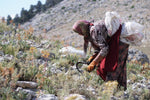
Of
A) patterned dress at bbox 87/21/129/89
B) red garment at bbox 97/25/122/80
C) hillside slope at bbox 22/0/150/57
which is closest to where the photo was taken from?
patterned dress at bbox 87/21/129/89

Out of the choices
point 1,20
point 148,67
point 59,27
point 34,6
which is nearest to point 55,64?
point 148,67

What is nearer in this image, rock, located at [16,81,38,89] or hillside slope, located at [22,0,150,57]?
rock, located at [16,81,38,89]

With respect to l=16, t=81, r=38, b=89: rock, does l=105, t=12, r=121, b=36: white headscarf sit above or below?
above

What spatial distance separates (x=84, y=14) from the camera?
25562mm

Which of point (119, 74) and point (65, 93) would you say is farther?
point (119, 74)

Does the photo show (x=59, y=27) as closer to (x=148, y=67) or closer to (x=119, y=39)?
(x=148, y=67)

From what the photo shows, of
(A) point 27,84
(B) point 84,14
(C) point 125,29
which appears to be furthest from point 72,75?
(B) point 84,14

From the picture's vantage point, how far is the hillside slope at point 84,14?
19.5m

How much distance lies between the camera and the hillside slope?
770 inches

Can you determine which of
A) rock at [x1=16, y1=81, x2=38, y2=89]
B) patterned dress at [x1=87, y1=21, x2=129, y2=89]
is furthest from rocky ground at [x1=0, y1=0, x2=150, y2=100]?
patterned dress at [x1=87, y1=21, x2=129, y2=89]

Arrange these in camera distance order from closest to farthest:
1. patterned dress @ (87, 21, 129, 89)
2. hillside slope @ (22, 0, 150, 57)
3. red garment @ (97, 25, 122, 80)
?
patterned dress @ (87, 21, 129, 89), red garment @ (97, 25, 122, 80), hillside slope @ (22, 0, 150, 57)

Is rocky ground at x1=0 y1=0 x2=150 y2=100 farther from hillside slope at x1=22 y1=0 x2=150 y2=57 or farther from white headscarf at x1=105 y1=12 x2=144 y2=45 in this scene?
white headscarf at x1=105 y1=12 x2=144 y2=45

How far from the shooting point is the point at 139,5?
2323 centimetres

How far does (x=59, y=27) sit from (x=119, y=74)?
66.4 feet
